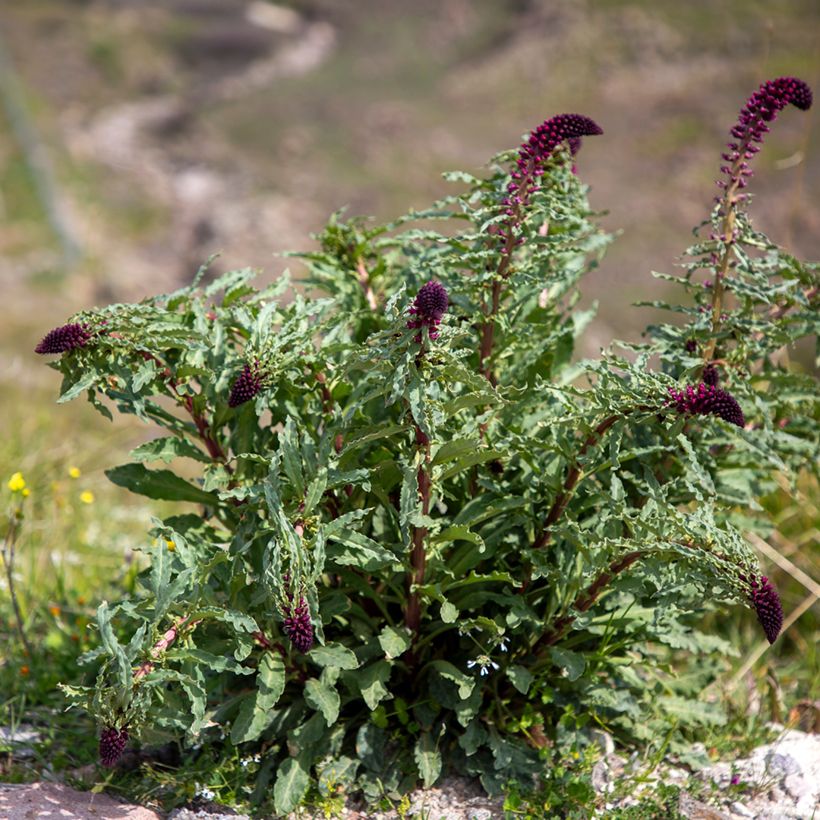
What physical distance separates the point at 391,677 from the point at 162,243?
1110cm

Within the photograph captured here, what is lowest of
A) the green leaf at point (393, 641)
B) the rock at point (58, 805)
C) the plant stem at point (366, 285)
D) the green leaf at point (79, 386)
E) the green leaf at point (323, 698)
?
the rock at point (58, 805)

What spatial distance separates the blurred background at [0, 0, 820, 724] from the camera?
12.0m

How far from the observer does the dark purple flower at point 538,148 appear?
2574 millimetres

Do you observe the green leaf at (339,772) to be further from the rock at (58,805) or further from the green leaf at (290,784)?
the rock at (58,805)

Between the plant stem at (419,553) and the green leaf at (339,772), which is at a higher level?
the plant stem at (419,553)

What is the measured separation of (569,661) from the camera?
282 centimetres

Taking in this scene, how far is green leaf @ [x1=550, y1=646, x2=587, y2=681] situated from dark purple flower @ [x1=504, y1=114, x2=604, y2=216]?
1234mm

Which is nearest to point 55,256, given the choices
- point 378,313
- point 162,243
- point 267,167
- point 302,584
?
point 162,243

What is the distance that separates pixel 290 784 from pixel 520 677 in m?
0.71

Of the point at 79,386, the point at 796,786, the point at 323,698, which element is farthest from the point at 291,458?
the point at 796,786

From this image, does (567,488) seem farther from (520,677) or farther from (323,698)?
(323,698)

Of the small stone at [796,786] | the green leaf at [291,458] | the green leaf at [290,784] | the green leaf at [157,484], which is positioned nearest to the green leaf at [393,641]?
the green leaf at [290,784]

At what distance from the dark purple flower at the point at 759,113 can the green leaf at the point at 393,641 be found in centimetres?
152

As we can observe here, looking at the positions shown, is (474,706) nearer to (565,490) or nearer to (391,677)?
(391,677)
